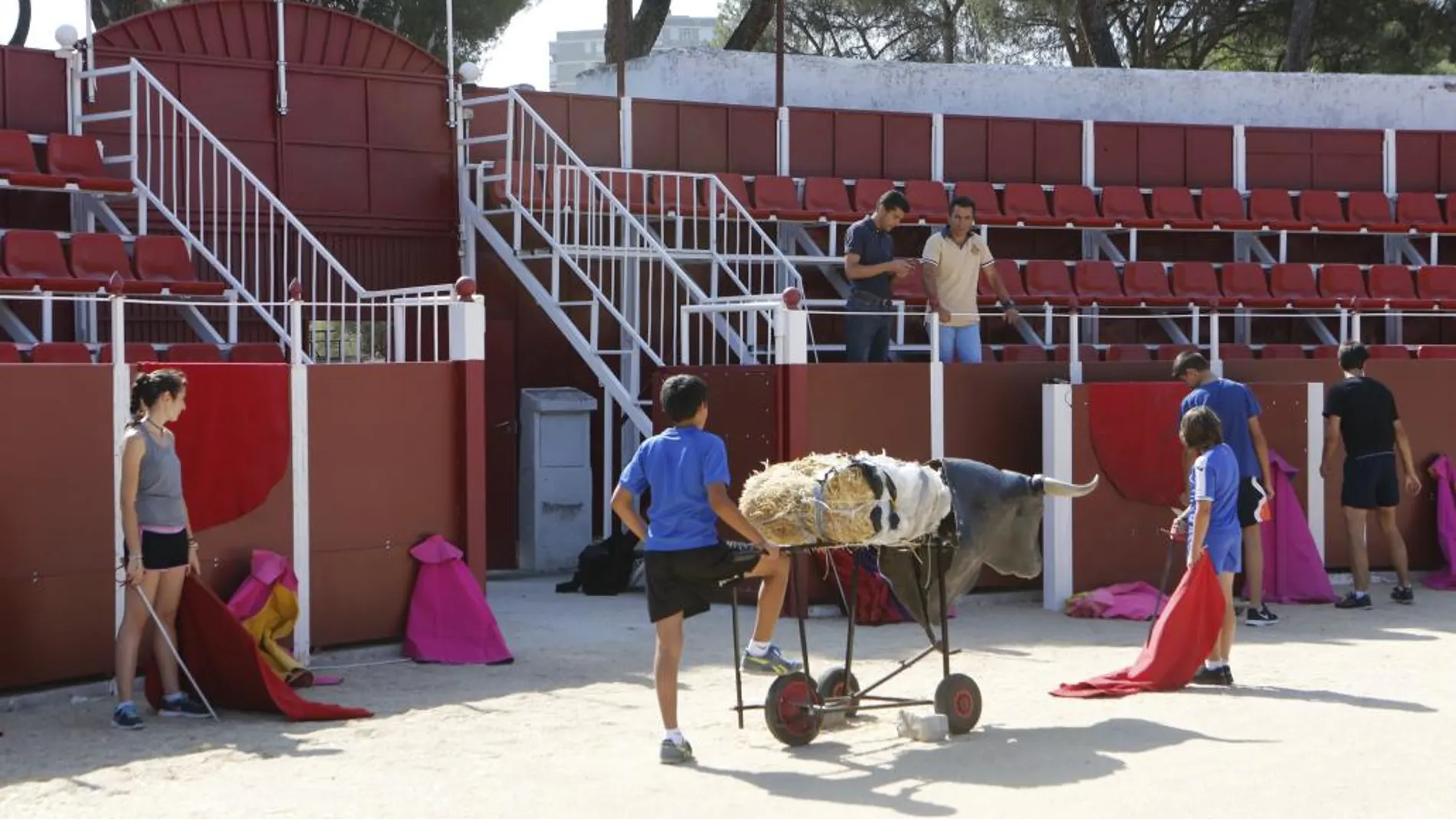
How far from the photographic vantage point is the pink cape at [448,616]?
11.0m

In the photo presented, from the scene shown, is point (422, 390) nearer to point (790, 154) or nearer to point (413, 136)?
point (413, 136)

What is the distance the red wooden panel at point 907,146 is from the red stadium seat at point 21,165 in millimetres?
9245

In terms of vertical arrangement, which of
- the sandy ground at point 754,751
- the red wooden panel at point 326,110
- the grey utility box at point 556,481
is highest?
the red wooden panel at point 326,110

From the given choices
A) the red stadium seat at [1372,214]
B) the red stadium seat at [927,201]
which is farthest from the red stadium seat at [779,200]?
the red stadium seat at [1372,214]

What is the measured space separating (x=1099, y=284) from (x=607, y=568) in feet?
26.0

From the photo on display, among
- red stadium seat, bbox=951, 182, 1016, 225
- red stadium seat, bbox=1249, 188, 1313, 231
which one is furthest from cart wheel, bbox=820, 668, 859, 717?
red stadium seat, bbox=1249, 188, 1313, 231

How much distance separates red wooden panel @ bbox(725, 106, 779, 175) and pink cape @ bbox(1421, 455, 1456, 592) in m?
7.55

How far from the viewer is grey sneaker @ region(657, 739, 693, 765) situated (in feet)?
25.8

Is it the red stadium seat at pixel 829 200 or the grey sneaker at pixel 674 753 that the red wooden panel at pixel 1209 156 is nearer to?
the red stadium seat at pixel 829 200

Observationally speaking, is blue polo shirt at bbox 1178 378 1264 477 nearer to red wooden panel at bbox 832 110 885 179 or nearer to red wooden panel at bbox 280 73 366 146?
red wooden panel at bbox 280 73 366 146

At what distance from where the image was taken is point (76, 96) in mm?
15023

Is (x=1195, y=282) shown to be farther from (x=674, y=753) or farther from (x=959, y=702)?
(x=674, y=753)

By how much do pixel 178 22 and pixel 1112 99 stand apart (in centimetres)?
1153

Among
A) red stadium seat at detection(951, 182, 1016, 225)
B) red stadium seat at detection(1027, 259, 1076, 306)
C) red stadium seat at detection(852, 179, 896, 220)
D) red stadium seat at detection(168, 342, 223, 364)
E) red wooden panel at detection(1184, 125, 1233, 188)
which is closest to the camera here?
red stadium seat at detection(168, 342, 223, 364)
